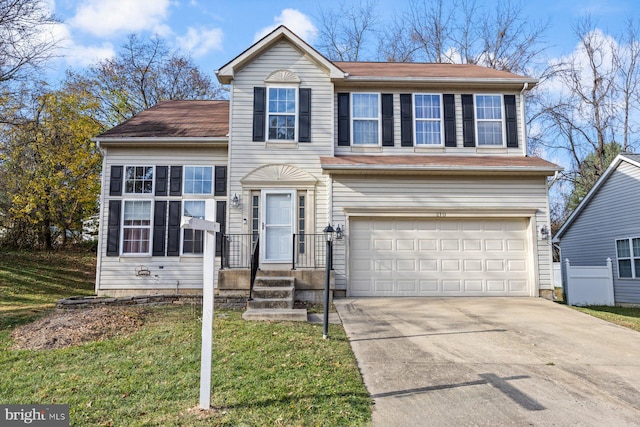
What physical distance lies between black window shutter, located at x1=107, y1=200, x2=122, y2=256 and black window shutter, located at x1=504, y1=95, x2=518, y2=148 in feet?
34.4

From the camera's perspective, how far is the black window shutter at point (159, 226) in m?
11.1

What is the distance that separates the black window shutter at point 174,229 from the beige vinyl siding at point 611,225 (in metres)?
13.2

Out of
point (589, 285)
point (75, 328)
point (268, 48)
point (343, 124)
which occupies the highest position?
point (268, 48)

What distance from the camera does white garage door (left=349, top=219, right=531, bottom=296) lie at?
10156mm

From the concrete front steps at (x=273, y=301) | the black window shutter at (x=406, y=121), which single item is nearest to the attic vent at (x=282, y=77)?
the black window shutter at (x=406, y=121)

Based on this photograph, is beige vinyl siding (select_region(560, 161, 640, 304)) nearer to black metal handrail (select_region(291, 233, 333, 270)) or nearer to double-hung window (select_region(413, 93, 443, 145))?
double-hung window (select_region(413, 93, 443, 145))

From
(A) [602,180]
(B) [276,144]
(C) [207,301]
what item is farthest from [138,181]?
(A) [602,180]

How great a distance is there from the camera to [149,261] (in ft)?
36.5

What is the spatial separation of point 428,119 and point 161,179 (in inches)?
287

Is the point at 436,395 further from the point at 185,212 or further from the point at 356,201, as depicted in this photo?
the point at 185,212

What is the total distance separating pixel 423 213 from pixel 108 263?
26.9 feet

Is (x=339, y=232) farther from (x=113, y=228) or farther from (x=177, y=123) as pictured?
(x=113, y=228)

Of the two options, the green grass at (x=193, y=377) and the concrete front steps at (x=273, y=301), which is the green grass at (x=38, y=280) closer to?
the green grass at (x=193, y=377)

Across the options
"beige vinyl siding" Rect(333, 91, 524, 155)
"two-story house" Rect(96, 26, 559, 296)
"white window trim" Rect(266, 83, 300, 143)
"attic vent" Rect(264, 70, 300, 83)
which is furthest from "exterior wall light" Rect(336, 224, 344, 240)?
"attic vent" Rect(264, 70, 300, 83)
